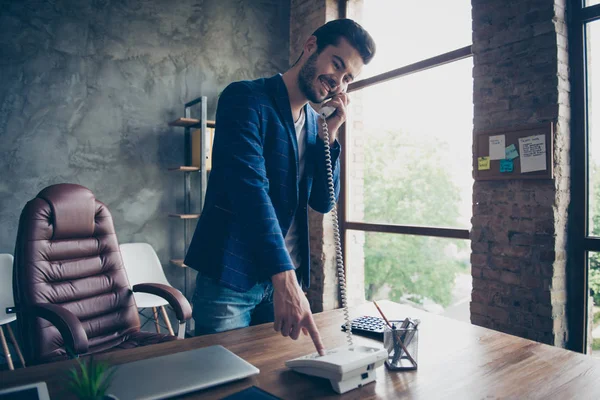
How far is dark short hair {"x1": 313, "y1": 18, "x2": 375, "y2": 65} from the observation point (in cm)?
141

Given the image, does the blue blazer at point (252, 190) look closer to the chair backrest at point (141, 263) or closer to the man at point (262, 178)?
the man at point (262, 178)

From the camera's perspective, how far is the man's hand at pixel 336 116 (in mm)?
1544

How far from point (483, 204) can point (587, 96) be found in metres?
0.81

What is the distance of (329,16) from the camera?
4.07 metres

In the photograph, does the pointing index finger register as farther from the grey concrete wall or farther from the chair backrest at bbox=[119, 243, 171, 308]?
the grey concrete wall

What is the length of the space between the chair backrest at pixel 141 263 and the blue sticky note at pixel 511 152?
2.58 m

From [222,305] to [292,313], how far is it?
1.30ft

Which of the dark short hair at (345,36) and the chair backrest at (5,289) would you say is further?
the chair backrest at (5,289)

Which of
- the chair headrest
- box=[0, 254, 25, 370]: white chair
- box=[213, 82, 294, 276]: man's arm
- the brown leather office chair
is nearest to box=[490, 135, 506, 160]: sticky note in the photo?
box=[213, 82, 294, 276]: man's arm

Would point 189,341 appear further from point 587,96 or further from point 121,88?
point 121,88

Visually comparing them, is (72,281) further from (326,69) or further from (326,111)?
(326,69)

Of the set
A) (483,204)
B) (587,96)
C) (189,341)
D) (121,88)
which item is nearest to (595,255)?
(483,204)

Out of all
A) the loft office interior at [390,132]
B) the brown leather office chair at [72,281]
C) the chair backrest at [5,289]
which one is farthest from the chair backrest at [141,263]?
the brown leather office chair at [72,281]

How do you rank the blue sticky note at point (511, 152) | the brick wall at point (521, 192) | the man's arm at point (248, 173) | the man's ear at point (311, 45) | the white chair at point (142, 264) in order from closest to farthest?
the man's arm at point (248, 173)
the man's ear at point (311, 45)
the brick wall at point (521, 192)
the blue sticky note at point (511, 152)
the white chair at point (142, 264)
